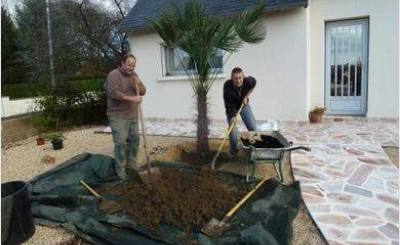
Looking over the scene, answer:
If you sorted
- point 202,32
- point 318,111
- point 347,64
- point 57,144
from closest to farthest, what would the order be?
point 202,32 < point 57,144 < point 318,111 < point 347,64

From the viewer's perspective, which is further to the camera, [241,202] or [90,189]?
[90,189]

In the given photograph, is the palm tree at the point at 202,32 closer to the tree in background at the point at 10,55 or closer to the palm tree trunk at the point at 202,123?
the palm tree trunk at the point at 202,123

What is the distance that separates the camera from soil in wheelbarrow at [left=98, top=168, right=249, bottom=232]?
3502 mm

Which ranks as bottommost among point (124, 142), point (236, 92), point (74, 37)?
point (124, 142)

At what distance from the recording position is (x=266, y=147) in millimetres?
4828

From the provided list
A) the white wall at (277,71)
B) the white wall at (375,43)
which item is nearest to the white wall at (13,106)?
the white wall at (277,71)

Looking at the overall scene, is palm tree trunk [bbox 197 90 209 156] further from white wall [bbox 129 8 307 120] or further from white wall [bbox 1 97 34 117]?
white wall [bbox 1 97 34 117]

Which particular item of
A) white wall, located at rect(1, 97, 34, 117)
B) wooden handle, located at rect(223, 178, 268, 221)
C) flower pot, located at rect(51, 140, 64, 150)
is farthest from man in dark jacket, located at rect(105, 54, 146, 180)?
white wall, located at rect(1, 97, 34, 117)

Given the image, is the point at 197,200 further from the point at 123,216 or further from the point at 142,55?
the point at 142,55

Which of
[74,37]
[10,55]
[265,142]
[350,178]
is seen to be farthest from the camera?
[10,55]

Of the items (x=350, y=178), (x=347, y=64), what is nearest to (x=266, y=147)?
(x=350, y=178)

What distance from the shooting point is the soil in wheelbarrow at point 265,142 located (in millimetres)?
4905

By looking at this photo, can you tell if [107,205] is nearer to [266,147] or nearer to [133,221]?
[133,221]

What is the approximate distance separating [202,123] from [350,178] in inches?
97.4
